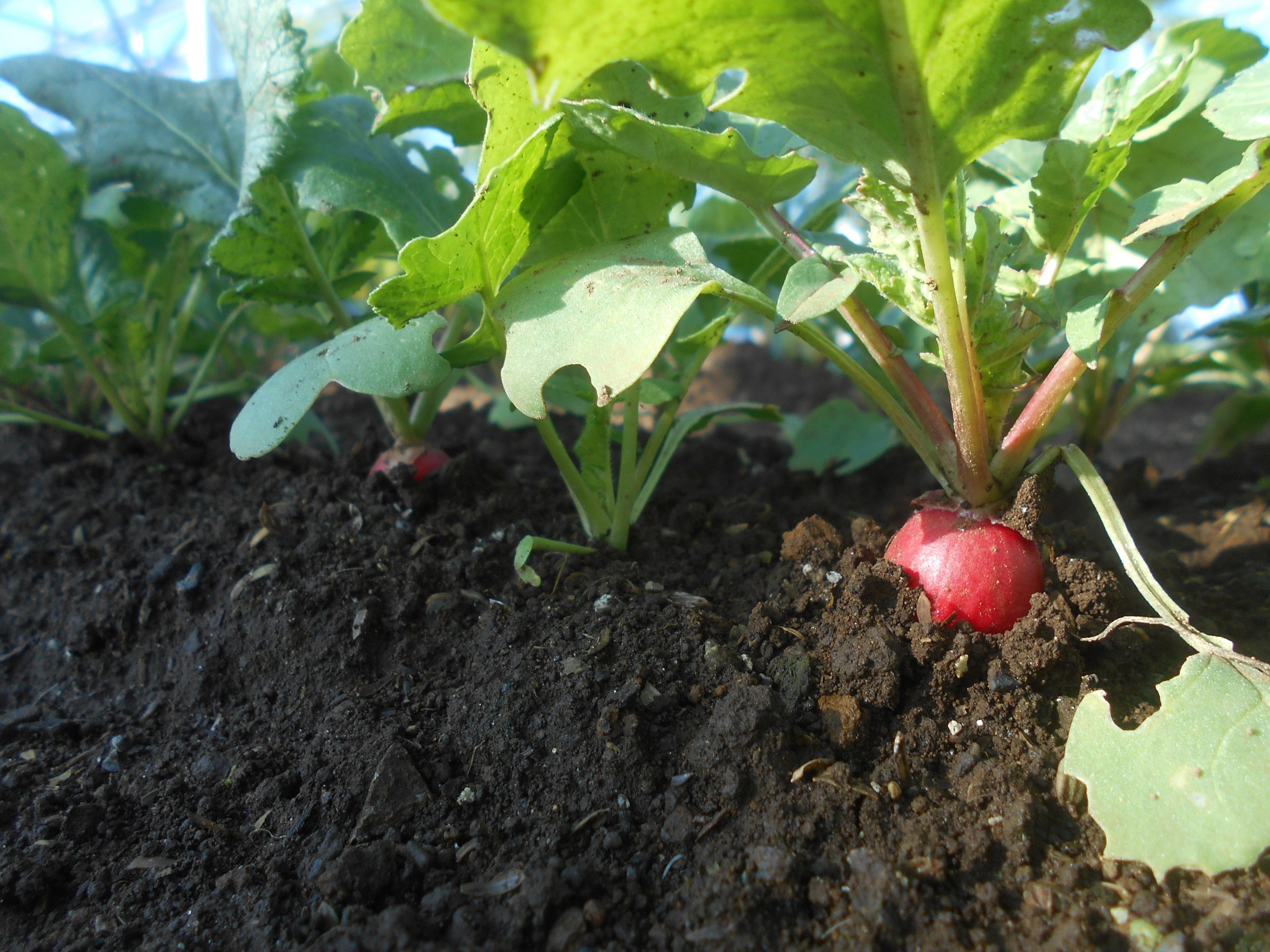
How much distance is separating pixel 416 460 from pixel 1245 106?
126cm

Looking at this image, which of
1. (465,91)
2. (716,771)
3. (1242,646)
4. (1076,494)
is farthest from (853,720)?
(465,91)

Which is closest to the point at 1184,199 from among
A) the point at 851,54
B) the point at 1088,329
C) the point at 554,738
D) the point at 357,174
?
the point at 1088,329

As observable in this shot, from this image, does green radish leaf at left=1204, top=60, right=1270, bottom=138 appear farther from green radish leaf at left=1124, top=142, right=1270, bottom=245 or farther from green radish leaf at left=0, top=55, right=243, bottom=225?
green radish leaf at left=0, top=55, right=243, bottom=225

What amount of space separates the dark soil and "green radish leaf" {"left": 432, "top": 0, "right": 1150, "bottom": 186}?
0.54 metres

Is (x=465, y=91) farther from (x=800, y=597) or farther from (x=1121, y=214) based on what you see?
(x=1121, y=214)

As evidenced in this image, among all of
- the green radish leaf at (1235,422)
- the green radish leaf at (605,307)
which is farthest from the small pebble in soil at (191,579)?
the green radish leaf at (1235,422)

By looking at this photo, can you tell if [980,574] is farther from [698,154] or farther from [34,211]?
[34,211]

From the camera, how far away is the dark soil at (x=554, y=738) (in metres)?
0.75

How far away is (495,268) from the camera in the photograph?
1010 millimetres

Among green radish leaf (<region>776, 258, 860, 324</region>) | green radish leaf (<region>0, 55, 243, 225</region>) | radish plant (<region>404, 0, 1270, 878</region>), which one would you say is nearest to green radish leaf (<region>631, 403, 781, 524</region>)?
radish plant (<region>404, 0, 1270, 878</region>)

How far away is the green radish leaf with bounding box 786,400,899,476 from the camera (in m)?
1.65

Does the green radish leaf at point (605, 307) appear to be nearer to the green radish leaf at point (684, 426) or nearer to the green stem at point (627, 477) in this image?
the green stem at point (627, 477)

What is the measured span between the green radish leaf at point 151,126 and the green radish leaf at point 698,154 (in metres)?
0.81

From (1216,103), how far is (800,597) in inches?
30.4
